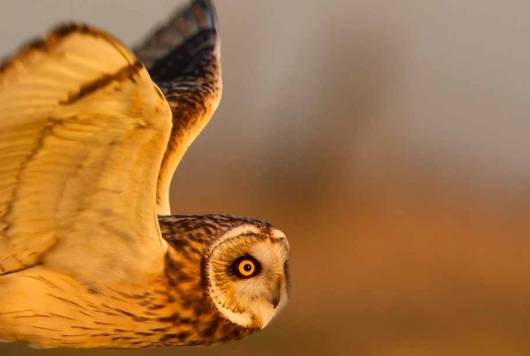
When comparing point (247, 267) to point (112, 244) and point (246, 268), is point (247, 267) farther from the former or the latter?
point (112, 244)

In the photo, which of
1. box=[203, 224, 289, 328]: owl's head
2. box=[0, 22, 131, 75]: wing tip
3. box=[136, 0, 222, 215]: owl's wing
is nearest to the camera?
box=[0, 22, 131, 75]: wing tip

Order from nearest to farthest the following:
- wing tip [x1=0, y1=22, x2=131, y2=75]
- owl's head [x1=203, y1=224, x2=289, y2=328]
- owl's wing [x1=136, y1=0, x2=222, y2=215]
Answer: wing tip [x1=0, y1=22, x2=131, y2=75]
owl's head [x1=203, y1=224, x2=289, y2=328]
owl's wing [x1=136, y1=0, x2=222, y2=215]

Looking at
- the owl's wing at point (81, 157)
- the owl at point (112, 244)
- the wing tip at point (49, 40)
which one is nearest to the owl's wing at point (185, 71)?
the owl at point (112, 244)

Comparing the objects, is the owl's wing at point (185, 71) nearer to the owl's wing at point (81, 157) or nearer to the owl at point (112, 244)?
the owl at point (112, 244)

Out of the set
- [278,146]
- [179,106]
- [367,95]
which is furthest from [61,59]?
[278,146]

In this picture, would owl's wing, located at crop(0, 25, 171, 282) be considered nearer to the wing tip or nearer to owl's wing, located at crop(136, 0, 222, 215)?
the wing tip

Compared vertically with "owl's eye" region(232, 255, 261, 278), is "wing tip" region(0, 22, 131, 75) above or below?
above

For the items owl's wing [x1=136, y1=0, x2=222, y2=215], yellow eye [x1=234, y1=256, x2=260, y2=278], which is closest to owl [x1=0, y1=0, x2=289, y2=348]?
yellow eye [x1=234, y1=256, x2=260, y2=278]
